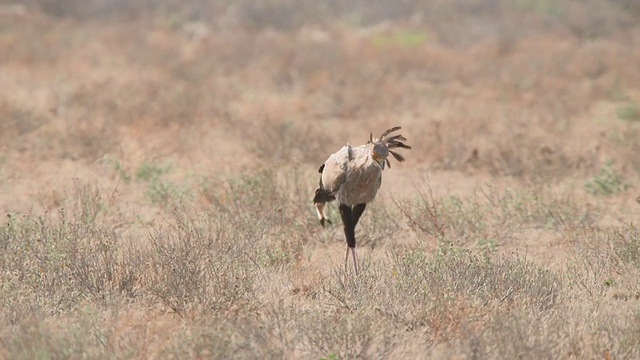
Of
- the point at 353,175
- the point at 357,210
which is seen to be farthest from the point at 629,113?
the point at 353,175

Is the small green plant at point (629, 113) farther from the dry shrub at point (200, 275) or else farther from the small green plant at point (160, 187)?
the dry shrub at point (200, 275)

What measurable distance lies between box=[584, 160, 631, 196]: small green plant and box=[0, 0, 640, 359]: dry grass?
0.02 metres

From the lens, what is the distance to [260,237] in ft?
22.5

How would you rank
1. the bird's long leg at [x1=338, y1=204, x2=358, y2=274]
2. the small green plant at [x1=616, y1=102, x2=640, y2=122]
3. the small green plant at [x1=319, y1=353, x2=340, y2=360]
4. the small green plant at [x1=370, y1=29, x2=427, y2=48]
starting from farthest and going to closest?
the small green plant at [x1=370, y1=29, x2=427, y2=48] → the small green plant at [x1=616, y1=102, x2=640, y2=122] → the bird's long leg at [x1=338, y1=204, x2=358, y2=274] → the small green plant at [x1=319, y1=353, x2=340, y2=360]

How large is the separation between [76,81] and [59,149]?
4139 mm

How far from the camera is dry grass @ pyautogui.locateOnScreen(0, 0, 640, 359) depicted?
489cm

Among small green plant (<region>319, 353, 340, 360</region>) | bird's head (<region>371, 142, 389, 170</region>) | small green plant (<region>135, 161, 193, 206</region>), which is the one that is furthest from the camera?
small green plant (<region>135, 161, 193, 206</region>)

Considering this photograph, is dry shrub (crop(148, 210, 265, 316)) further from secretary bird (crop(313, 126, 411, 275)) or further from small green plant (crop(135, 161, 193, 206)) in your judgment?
small green plant (crop(135, 161, 193, 206))

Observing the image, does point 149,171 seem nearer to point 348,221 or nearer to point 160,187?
point 160,187

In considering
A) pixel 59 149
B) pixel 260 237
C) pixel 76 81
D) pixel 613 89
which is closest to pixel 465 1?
pixel 613 89

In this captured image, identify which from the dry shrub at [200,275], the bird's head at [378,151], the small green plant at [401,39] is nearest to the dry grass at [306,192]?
the dry shrub at [200,275]

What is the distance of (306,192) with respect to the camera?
8305mm

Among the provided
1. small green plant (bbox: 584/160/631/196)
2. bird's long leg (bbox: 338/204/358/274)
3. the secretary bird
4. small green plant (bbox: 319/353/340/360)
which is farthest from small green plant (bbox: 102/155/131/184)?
small green plant (bbox: 319/353/340/360)

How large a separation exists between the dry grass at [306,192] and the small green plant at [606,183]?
0.08 ft
